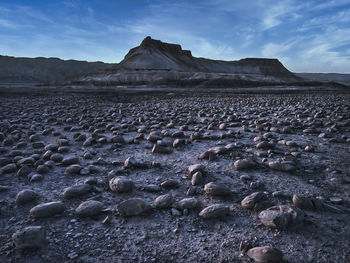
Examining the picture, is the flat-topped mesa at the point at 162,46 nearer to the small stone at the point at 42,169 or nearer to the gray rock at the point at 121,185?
the small stone at the point at 42,169

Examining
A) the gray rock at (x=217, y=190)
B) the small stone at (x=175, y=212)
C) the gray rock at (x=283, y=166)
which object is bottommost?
the small stone at (x=175, y=212)

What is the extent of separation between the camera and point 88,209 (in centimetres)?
146

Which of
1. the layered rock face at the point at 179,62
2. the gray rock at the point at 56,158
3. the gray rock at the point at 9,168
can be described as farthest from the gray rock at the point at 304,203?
the layered rock face at the point at 179,62

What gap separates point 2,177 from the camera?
2.08 meters

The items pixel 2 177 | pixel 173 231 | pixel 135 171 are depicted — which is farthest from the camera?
pixel 135 171

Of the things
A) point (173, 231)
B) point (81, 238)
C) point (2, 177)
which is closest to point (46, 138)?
point (2, 177)

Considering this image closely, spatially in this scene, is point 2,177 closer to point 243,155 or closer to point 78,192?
point 78,192

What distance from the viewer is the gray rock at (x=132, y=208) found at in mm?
1454

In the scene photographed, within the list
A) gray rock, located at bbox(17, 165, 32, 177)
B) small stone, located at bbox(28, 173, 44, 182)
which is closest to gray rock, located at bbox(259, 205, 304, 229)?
small stone, located at bbox(28, 173, 44, 182)

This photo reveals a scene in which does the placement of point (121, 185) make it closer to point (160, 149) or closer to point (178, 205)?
point (178, 205)

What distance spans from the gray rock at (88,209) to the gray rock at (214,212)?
2.16 feet

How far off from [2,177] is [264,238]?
2.21m

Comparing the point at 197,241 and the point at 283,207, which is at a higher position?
the point at 283,207

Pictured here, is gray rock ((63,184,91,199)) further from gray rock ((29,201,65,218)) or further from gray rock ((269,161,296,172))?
gray rock ((269,161,296,172))
